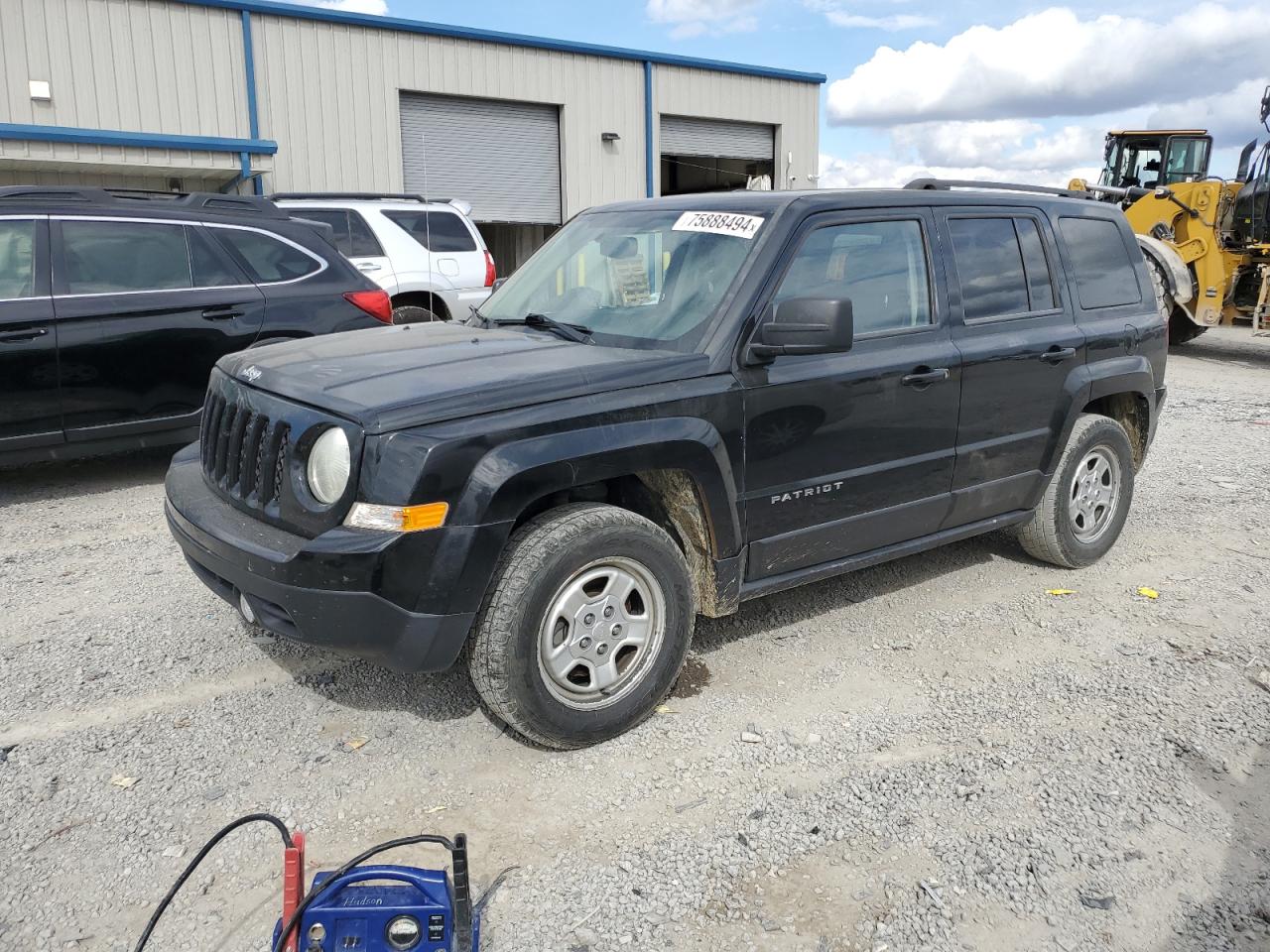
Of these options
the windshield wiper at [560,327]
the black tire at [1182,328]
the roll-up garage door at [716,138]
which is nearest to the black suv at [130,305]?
the windshield wiper at [560,327]

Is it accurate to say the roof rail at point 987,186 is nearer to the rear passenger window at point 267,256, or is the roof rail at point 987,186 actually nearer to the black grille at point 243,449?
the black grille at point 243,449

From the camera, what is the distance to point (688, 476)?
349cm

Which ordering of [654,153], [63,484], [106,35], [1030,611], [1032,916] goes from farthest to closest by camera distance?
1. [654,153]
2. [106,35]
3. [63,484]
4. [1030,611]
5. [1032,916]

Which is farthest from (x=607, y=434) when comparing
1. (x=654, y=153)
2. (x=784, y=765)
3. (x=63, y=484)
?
(x=654, y=153)

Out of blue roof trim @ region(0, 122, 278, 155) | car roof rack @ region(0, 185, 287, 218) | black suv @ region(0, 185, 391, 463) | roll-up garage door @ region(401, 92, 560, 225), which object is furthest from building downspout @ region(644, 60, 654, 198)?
black suv @ region(0, 185, 391, 463)

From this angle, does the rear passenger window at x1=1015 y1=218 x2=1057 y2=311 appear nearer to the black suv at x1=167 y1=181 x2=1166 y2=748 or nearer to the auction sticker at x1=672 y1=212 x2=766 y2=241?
the black suv at x1=167 y1=181 x2=1166 y2=748

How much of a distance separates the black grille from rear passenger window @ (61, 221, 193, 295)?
3.13 m

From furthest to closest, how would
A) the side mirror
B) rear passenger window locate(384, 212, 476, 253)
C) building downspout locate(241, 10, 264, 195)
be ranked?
building downspout locate(241, 10, 264, 195) < rear passenger window locate(384, 212, 476, 253) < the side mirror

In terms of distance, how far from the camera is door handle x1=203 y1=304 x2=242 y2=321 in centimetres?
655

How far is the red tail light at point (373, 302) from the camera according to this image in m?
7.15

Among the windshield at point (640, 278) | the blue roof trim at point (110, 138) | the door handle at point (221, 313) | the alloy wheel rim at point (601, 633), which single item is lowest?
the alloy wheel rim at point (601, 633)

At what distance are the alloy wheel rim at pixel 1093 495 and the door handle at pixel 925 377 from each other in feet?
4.30

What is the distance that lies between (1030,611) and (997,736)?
4.37 feet

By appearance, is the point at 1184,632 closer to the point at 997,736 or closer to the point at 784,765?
the point at 997,736
